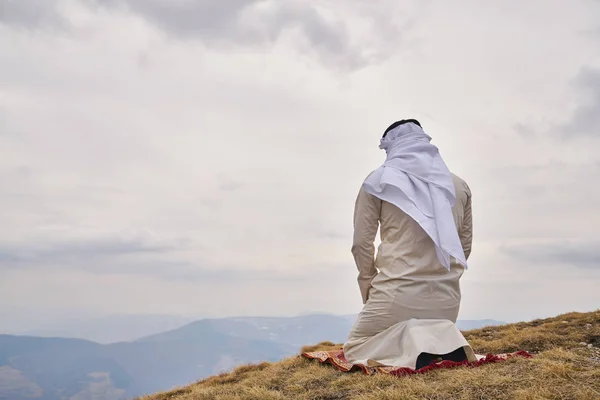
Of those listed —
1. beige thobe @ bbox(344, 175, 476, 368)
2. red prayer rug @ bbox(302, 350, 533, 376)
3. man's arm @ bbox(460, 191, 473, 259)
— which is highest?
man's arm @ bbox(460, 191, 473, 259)

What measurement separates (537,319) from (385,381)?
8.16 m

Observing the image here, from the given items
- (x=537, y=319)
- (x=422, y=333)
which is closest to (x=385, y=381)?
(x=422, y=333)

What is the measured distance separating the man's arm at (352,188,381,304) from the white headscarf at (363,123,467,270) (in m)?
0.17

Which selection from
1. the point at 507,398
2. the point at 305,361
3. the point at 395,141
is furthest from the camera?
the point at 305,361

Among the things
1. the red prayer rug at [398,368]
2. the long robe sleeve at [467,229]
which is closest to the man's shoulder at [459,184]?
the long robe sleeve at [467,229]

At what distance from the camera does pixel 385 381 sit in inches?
226

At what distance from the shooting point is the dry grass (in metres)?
5.00

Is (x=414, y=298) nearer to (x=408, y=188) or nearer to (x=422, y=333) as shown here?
(x=422, y=333)

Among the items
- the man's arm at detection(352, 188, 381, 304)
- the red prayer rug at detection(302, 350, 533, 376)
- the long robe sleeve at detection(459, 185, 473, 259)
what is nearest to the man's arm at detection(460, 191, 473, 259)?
the long robe sleeve at detection(459, 185, 473, 259)

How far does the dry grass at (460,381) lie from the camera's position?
5000mm

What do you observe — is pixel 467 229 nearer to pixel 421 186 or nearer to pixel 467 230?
pixel 467 230

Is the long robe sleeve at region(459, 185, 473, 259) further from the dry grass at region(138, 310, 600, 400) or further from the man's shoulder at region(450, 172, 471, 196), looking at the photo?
the dry grass at region(138, 310, 600, 400)

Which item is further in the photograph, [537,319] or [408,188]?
[537,319]

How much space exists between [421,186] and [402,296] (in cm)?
136
